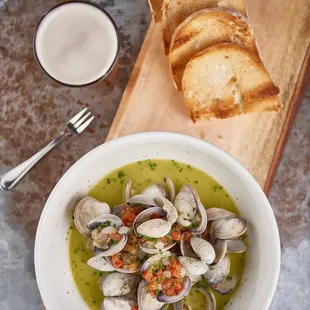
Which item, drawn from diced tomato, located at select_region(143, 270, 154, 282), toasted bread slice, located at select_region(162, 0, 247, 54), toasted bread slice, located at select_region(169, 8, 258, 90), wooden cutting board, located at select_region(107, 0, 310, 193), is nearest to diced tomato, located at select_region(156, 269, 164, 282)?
diced tomato, located at select_region(143, 270, 154, 282)

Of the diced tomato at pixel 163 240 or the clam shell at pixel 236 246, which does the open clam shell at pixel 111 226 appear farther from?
the clam shell at pixel 236 246

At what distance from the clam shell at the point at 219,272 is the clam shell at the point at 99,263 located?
304 millimetres

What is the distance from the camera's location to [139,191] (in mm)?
1757

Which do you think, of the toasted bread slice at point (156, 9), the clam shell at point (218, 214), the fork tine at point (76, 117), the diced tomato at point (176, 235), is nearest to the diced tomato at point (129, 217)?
the diced tomato at point (176, 235)

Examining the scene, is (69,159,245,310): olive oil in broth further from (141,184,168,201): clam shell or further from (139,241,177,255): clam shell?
(139,241,177,255): clam shell

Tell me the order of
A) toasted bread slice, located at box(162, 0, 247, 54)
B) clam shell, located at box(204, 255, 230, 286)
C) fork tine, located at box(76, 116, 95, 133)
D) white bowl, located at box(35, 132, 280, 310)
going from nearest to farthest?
white bowl, located at box(35, 132, 280, 310)
clam shell, located at box(204, 255, 230, 286)
toasted bread slice, located at box(162, 0, 247, 54)
fork tine, located at box(76, 116, 95, 133)

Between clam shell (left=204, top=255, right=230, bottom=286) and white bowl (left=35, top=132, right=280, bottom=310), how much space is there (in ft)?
0.25

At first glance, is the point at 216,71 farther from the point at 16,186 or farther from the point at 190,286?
the point at 16,186

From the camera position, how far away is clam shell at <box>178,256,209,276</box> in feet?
5.35

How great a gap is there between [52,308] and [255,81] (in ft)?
3.07

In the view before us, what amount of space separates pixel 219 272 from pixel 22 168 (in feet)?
2.63

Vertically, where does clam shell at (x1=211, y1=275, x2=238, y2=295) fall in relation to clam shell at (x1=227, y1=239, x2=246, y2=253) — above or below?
below

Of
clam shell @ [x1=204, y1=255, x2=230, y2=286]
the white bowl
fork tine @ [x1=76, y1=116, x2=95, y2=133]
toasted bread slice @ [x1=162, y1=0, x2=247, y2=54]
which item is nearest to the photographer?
the white bowl

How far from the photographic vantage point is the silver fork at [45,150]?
6.54ft
